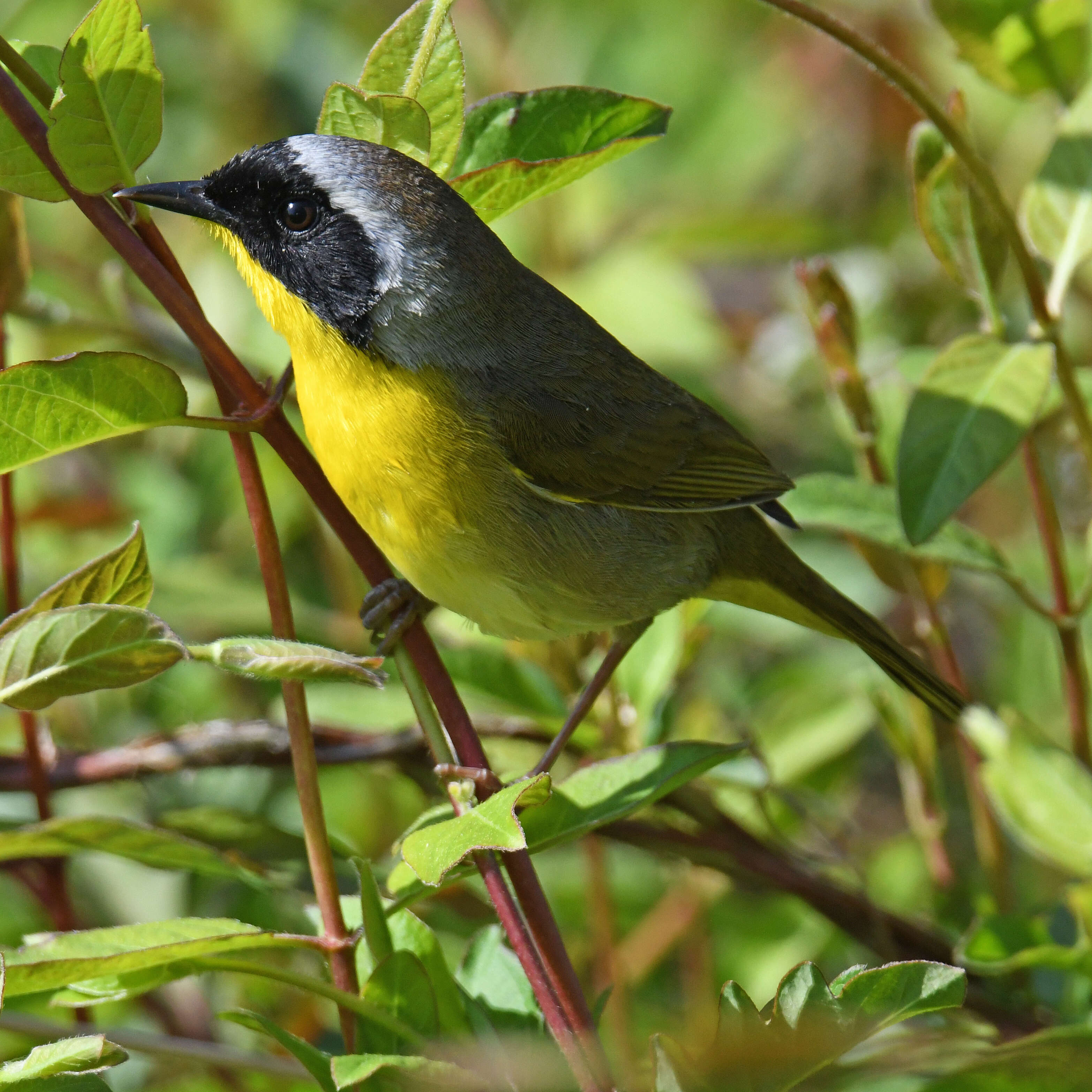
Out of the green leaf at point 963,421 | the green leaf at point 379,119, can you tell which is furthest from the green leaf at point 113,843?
the green leaf at point 963,421

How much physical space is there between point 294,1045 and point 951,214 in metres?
1.71

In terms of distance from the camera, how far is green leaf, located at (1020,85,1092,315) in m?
2.38

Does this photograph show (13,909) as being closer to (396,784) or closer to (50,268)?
(396,784)

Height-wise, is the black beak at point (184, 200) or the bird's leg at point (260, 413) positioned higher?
the black beak at point (184, 200)

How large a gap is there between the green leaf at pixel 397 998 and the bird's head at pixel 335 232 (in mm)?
1279

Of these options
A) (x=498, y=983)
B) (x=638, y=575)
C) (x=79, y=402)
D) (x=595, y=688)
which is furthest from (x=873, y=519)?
(x=79, y=402)

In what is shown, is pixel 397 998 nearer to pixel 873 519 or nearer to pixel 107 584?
pixel 107 584

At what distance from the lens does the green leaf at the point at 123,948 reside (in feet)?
5.14

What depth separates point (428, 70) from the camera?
1.81m

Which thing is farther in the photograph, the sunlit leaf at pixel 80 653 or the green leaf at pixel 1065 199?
the green leaf at pixel 1065 199

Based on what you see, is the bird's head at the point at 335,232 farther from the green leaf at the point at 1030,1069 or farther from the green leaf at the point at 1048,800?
the green leaf at the point at 1030,1069

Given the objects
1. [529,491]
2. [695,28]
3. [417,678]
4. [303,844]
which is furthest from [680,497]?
[695,28]

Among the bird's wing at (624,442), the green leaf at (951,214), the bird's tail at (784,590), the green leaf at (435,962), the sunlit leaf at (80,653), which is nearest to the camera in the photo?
the sunlit leaf at (80,653)

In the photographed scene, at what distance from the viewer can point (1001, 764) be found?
A: 2.49 m
